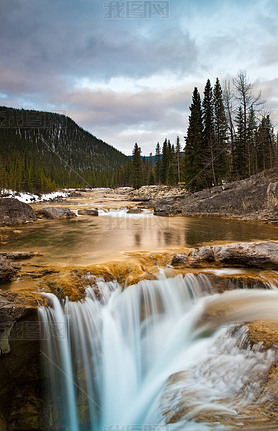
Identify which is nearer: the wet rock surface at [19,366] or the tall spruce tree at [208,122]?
the wet rock surface at [19,366]

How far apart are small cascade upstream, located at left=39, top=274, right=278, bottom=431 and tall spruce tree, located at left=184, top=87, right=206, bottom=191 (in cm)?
2599

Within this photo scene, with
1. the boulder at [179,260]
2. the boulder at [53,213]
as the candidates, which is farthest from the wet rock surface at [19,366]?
the boulder at [53,213]

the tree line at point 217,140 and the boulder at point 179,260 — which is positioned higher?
the tree line at point 217,140

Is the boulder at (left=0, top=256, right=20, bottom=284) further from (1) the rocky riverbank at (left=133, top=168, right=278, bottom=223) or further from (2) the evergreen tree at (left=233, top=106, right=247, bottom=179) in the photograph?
(2) the evergreen tree at (left=233, top=106, right=247, bottom=179)

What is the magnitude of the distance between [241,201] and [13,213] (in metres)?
19.0

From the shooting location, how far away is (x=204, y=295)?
6.80 metres

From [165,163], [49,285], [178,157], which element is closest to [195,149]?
[178,157]

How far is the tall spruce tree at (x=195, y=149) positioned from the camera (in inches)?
1241

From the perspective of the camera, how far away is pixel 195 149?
3256cm

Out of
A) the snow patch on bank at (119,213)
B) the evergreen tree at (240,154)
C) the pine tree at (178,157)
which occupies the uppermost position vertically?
the pine tree at (178,157)

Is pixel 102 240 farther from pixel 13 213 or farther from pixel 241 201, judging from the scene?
pixel 241 201

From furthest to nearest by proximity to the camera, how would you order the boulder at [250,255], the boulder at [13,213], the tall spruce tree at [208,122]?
the tall spruce tree at [208,122] → the boulder at [13,213] → the boulder at [250,255]

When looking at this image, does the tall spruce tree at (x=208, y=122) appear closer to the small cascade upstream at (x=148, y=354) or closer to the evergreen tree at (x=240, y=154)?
the evergreen tree at (x=240, y=154)

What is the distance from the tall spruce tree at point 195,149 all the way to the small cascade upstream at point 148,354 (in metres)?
26.0
